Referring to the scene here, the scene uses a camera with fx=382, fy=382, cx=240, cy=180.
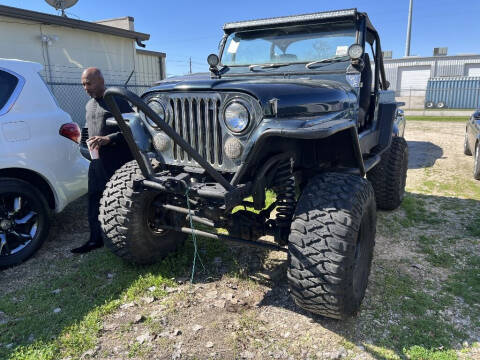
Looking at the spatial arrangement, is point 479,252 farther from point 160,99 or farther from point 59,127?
point 59,127

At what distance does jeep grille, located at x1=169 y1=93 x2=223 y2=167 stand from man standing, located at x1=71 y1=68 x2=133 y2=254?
1.11 meters

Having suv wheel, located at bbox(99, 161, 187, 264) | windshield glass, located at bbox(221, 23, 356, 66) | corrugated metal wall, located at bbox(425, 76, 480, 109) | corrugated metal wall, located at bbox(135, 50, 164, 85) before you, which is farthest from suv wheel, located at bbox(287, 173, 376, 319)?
corrugated metal wall, located at bbox(425, 76, 480, 109)

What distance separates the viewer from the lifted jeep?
Result: 7.99ft

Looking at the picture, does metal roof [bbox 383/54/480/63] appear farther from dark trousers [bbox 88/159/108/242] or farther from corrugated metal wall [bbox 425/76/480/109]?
dark trousers [bbox 88/159/108/242]

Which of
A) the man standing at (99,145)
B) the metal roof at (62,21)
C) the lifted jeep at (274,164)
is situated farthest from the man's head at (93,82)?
the metal roof at (62,21)

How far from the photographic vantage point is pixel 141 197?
10.3 feet

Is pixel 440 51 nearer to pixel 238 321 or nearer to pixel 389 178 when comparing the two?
pixel 389 178

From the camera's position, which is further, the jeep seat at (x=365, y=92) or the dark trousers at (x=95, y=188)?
the jeep seat at (x=365, y=92)

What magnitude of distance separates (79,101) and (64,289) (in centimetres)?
770

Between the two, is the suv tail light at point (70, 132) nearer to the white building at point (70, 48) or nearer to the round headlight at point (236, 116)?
the round headlight at point (236, 116)

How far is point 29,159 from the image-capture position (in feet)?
12.2

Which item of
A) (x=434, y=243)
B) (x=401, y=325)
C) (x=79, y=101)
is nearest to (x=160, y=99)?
(x=401, y=325)

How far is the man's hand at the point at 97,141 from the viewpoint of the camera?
138 inches

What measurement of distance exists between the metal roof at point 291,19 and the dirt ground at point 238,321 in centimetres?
239
